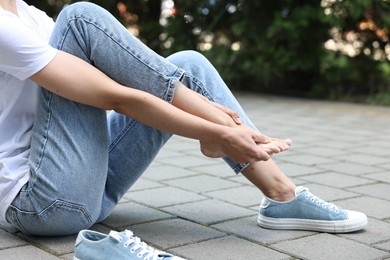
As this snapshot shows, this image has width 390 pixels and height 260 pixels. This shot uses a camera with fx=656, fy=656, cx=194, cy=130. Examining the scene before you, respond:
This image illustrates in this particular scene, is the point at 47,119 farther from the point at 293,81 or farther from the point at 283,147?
the point at 293,81

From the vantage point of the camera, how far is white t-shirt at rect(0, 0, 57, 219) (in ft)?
6.05

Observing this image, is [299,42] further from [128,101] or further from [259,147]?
[128,101]

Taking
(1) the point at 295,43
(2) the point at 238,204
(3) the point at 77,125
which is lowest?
(2) the point at 238,204

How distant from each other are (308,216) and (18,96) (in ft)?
3.40

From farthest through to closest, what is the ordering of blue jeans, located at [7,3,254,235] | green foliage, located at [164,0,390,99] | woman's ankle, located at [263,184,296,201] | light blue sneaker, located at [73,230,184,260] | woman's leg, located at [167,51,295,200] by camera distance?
green foliage, located at [164,0,390,99], woman's ankle, located at [263,184,296,201], woman's leg, located at [167,51,295,200], blue jeans, located at [7,3,254,235], light blue sneaker, located at [73,230,184,260]

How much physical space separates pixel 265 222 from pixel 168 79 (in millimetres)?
651

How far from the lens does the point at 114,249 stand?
1745 mm

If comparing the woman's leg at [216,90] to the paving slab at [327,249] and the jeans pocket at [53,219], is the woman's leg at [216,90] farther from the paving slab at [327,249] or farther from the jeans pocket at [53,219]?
the jeans pocket at [53,219]

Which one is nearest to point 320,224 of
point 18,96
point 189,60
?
point 189,60

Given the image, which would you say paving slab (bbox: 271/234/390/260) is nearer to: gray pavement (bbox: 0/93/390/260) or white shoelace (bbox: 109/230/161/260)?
gray pavement (bbox: 0/93/390/260)

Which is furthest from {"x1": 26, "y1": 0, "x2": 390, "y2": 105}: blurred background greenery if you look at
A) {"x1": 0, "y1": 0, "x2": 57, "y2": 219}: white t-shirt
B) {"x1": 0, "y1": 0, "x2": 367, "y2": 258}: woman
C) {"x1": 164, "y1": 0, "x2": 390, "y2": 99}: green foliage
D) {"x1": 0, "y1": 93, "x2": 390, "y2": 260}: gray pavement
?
{"x1": 0, "y1": 0, "x2": 57, "y2": 219}: white t-shirt

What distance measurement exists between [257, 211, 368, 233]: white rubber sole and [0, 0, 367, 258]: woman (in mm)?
288

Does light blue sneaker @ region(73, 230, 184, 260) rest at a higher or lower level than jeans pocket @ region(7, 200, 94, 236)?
higher

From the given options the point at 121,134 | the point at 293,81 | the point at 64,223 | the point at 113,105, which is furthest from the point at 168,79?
the point at 293,81
